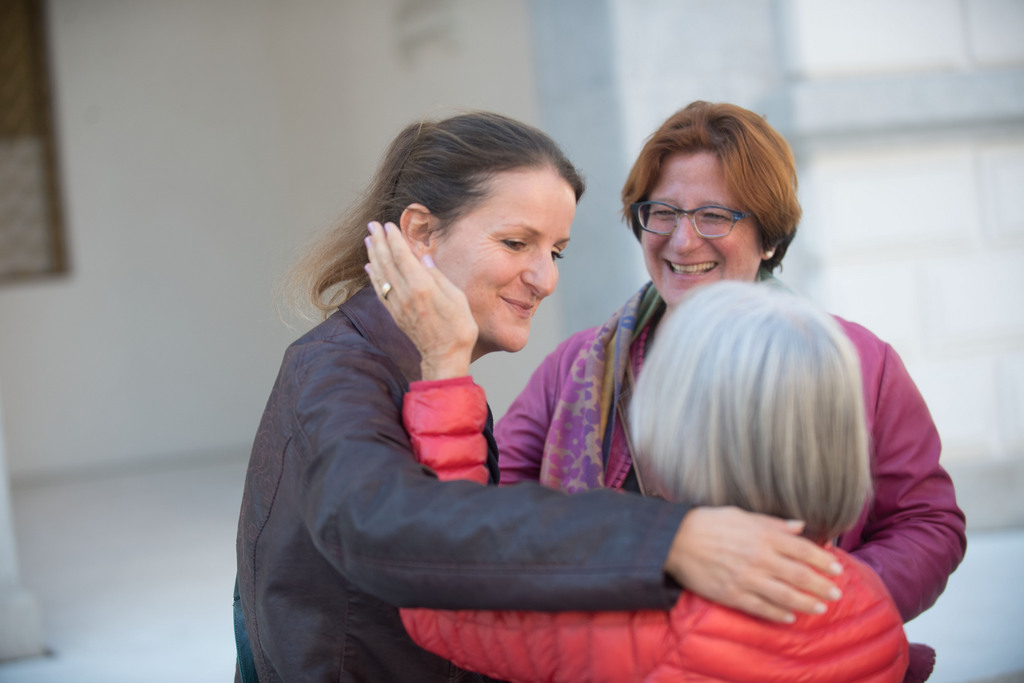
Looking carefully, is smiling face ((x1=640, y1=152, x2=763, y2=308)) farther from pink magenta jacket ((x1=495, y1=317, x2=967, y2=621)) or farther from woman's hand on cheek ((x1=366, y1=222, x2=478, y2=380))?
woman's hand on cheek ((x1=366, y1=222, x2=478, y2=380))

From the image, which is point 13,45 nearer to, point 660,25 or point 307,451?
point 660,25

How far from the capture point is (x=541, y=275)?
5.50ft

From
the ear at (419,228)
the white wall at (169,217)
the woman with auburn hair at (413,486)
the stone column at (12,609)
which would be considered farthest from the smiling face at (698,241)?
the white wall at (169,217)

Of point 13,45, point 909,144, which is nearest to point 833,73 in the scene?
point 909,144

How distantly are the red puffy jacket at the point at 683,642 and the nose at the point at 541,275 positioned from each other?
0.69 metres

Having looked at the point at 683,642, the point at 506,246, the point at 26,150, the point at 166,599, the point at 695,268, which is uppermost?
the point at 26,150

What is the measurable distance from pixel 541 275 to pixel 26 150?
796cm

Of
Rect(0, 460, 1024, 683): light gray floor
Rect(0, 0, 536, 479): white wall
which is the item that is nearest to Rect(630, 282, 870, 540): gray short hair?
Rect(0, 460, 1024, 683): light gray floor

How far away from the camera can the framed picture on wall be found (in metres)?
8.03

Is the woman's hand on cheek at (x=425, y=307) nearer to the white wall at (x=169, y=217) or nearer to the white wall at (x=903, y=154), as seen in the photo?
the white wall at (x=903, y=154)

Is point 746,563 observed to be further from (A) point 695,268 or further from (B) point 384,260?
(A) point 695,268

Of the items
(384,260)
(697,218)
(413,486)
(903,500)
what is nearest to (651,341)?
(697,218)

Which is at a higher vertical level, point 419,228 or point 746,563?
point 419,228

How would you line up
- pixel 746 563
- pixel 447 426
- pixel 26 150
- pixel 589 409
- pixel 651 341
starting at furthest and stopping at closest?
1. pixel 26 150
2. pixel 651 341
3. pixel 589 409
4. pixel 447 426
5. pixel 746 563
